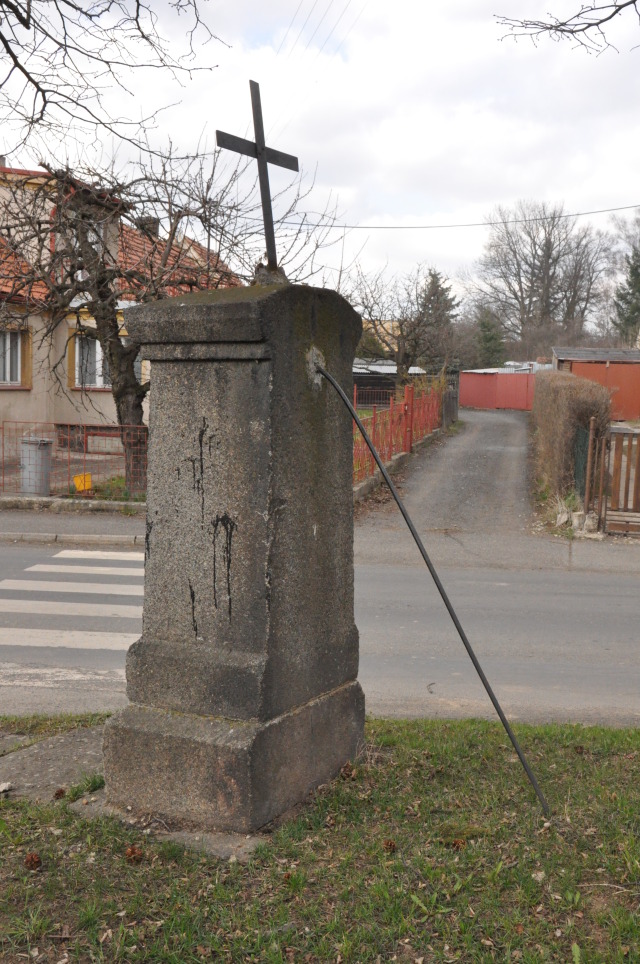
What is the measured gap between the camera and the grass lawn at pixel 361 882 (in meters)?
2.82

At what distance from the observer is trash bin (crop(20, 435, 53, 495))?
1537 cm

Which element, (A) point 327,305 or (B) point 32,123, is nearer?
(A) point 327,305

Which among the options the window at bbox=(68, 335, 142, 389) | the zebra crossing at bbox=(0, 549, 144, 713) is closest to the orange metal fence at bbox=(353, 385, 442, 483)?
the zebra crossing at bbox=(0, 549, 144, 713)

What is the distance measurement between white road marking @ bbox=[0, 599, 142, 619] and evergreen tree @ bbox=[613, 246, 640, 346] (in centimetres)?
5969

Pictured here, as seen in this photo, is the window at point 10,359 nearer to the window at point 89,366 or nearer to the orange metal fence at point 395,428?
the window at point 89,366

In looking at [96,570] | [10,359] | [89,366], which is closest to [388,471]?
[89,366]

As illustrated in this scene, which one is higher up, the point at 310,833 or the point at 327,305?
the point at 327,305

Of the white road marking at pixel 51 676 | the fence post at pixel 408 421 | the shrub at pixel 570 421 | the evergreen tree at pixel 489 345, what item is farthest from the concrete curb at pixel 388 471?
the evergreen tree at pixel 489 345

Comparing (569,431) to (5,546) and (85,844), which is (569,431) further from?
(85,844)

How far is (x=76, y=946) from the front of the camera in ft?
9.23

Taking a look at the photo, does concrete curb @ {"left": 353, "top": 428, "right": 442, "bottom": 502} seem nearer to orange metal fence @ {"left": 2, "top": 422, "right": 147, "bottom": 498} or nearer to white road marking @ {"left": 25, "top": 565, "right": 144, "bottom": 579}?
white road marking @ {"left": 25, "top": 565, "right": 144, "bottom": 579}

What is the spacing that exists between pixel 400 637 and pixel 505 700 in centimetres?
179

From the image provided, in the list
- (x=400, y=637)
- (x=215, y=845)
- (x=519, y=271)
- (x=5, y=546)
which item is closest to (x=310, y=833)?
(x=215, y=845)

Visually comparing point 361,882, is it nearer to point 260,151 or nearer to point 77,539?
point 260,151
